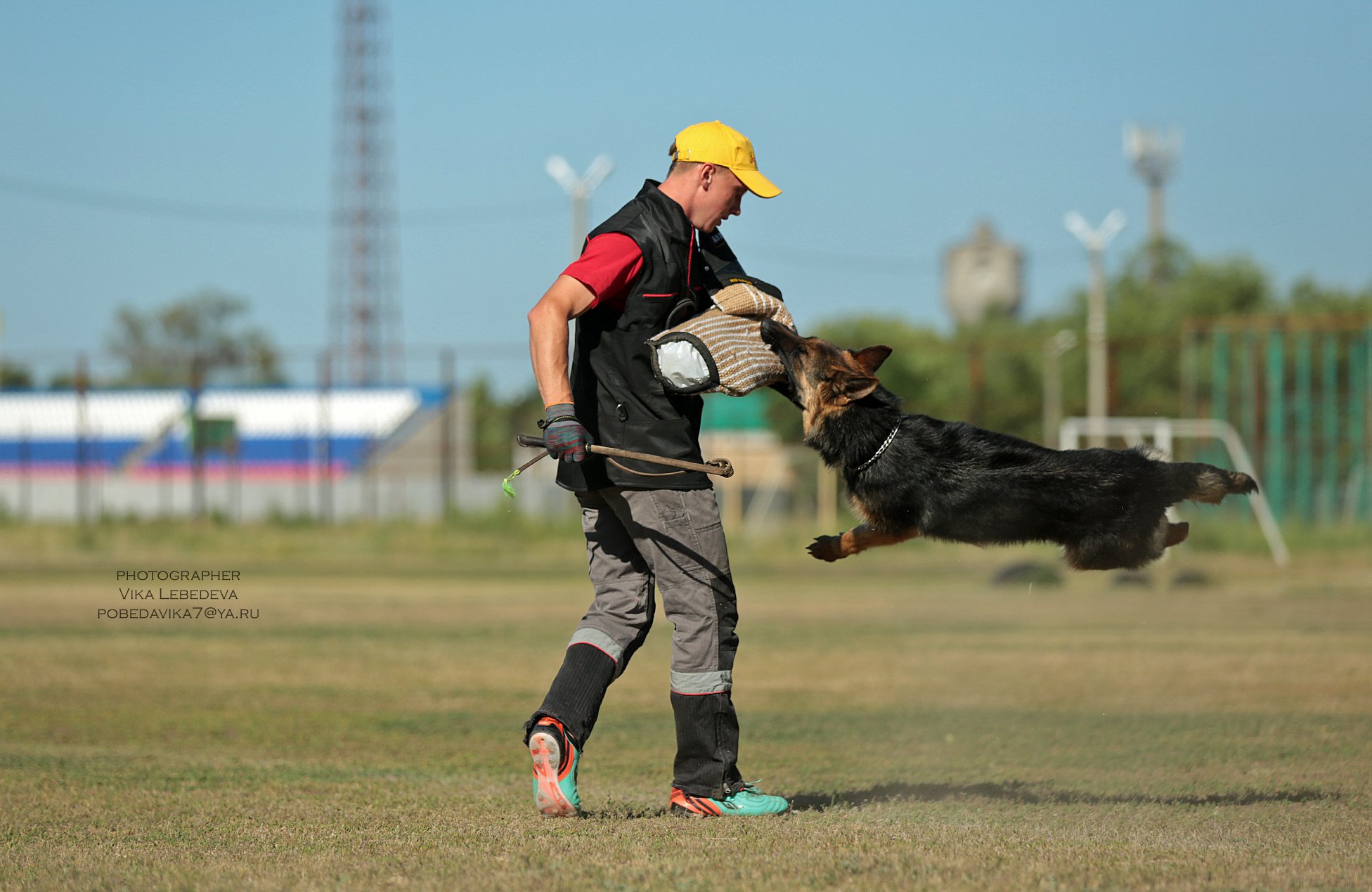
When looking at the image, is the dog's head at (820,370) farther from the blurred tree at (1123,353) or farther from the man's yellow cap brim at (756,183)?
the blurred tree at (1123,353)

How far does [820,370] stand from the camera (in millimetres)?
4668

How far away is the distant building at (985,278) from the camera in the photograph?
2844 inches

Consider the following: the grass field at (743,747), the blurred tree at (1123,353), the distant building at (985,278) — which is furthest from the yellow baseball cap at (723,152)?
the distant building at (985,278)

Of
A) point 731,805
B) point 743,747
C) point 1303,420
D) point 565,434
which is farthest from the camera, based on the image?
point 1303,420

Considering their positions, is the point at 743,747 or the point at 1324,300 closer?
the point at 743,747

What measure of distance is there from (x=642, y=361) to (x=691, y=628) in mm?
846

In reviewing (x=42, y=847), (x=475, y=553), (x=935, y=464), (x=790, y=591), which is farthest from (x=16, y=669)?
(x=475, y=553)

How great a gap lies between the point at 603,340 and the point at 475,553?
1918 centimetres

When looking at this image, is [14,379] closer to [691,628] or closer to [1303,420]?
[1303,420]

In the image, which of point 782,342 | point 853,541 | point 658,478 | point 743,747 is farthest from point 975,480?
point 743,747

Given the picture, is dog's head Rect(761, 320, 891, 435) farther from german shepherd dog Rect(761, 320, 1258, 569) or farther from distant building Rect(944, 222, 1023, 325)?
distant building Rect(944, 222, 1023, 325)

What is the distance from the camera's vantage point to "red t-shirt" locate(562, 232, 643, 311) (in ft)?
14.0

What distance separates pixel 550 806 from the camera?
166 inches

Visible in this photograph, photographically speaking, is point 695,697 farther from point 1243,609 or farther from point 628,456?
point 1243,609
